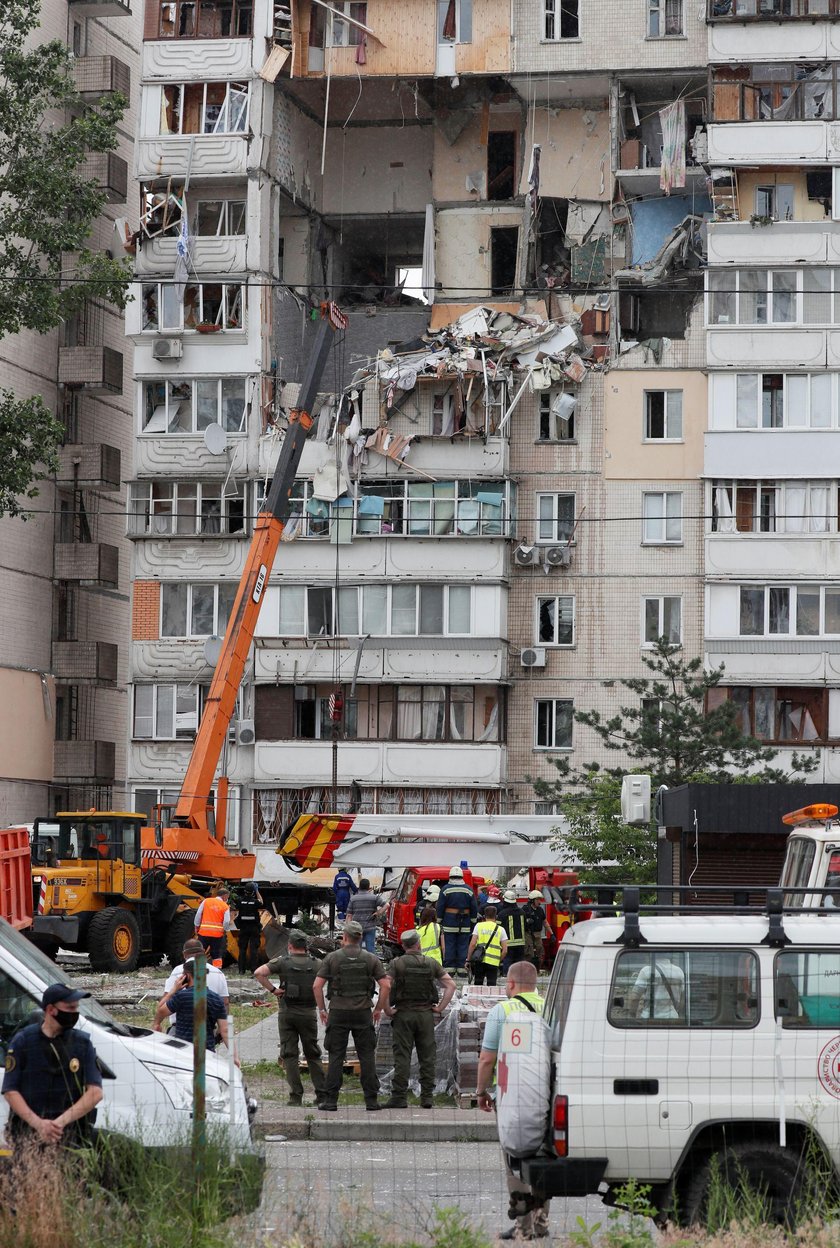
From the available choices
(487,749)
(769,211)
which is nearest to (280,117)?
(769,211)

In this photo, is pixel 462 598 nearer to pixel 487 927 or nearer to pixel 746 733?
pixel 746 733

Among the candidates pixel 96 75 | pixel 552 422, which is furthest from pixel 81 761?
pixel 96 75

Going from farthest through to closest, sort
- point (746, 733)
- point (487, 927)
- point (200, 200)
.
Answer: point (200, 200), point (746, 733), point (487, 927)

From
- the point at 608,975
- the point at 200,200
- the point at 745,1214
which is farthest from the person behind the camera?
the point at 200,200

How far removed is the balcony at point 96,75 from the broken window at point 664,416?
17.7m

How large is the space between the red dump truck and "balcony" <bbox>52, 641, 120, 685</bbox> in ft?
106

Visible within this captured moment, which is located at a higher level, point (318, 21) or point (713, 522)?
point (318, 21)

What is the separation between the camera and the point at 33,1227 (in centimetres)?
848

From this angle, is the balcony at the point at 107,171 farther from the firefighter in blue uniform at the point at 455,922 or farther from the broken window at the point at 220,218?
the firefighter in blue uniform at the point at 455,922

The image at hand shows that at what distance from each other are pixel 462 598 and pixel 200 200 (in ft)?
44.3

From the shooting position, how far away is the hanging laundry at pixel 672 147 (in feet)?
176

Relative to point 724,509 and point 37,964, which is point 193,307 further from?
point 37,964

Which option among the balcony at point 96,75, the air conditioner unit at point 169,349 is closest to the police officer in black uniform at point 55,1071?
the air conditioner unit at point 169,349

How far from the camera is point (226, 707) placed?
117ft
